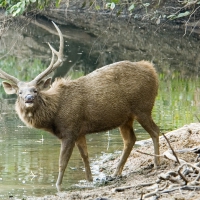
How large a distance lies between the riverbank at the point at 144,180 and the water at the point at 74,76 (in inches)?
23.8

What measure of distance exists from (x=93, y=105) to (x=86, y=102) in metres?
0.11

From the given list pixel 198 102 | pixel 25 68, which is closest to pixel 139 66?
pixel 198 102

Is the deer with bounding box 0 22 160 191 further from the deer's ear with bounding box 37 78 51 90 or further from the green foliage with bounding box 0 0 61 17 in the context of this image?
the green foliage with bounding box 0 0 61 17

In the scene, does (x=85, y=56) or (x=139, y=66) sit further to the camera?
(x=85, y=56)

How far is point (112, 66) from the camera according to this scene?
10547 millimetres

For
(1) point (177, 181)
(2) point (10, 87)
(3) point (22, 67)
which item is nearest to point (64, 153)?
(2) point (10, 87)

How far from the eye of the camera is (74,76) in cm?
2208

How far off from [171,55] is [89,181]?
19579mm

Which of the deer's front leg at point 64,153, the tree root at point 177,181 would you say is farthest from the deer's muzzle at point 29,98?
the tree root at point 177,181

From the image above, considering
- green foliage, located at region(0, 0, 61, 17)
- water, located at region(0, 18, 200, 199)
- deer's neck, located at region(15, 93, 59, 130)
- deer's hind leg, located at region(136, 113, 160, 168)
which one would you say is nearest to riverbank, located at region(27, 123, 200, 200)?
deer's hind leg, located at region(136, 113, 160, 168)

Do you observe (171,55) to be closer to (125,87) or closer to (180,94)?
(180,94)

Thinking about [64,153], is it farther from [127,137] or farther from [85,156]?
[127,137]

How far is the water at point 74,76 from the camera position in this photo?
35.6 feet

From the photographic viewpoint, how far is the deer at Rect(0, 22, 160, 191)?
396 inches
